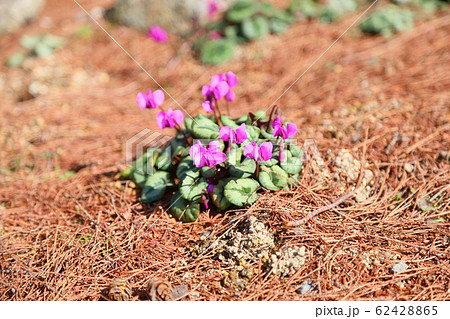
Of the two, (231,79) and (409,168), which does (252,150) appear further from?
(409,168)

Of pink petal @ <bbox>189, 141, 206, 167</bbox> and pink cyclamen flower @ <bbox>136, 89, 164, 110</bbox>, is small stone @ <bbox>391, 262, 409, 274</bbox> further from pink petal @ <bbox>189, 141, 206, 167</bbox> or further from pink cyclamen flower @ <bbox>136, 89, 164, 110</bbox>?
pink cyclamen flower @ <bbox>136, 89, 164, 110</bbox>

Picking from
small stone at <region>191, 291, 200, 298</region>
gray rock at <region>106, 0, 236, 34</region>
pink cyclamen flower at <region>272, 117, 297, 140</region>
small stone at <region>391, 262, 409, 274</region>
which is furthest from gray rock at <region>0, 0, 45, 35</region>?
small stone at <region>391, 262, 409, 274</region>

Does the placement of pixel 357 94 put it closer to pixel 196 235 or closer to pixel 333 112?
pixel 333 112

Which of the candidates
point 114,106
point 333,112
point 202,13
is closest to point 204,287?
point 333,112

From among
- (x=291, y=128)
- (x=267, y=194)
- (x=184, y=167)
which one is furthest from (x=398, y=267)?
(x=184, y=167)

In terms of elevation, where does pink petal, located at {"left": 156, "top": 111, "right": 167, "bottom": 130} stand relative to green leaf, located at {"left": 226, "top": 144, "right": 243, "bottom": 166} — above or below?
above
